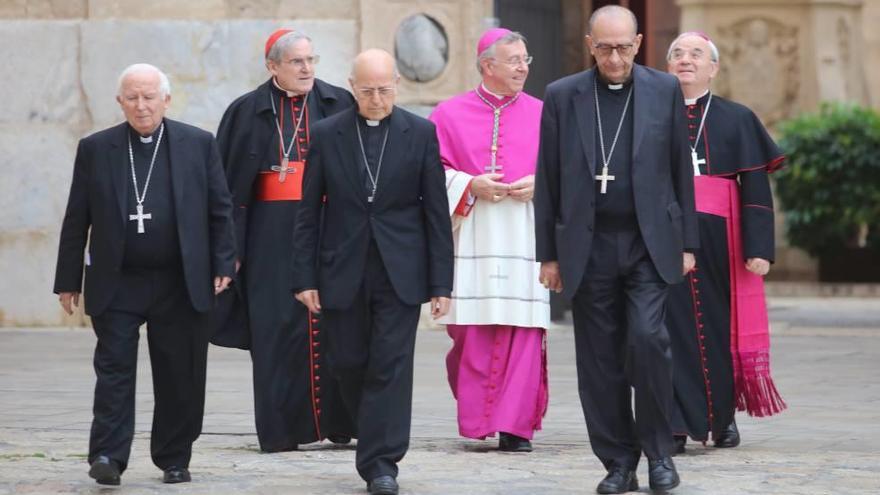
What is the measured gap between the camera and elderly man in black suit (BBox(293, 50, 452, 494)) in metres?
7.44

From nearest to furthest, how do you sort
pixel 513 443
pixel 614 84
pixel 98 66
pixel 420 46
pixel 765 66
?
pixel 614 84 < pixel 513 443 < pixel 420 46 < pixel 98 66 < pixel 765 66

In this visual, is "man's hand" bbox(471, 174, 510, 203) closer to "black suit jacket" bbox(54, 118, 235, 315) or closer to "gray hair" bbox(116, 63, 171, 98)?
"black suit jacket" bbox(54, 118, 235, 315)

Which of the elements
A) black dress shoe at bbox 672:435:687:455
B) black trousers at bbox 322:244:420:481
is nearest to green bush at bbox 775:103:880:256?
black dress shoe at bbox 672:435:687:455

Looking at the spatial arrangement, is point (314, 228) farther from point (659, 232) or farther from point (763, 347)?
point (763, 347)

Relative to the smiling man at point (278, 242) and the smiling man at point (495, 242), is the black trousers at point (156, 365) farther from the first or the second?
the smiling man at point (495, 242)

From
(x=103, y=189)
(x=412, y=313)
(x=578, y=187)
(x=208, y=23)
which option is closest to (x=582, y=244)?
(x=578, y=187)

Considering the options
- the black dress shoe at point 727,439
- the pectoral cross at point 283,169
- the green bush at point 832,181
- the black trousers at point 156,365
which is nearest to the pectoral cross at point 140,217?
the black trousers at point 156,365

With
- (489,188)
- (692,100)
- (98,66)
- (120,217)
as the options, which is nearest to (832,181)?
(98,66)

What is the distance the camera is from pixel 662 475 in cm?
718

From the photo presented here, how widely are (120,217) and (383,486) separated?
4.48 ft

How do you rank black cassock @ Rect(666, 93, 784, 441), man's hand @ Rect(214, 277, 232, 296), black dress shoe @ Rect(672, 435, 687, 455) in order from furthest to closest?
black cassock @ Rect(666, 93, 784, 441), black dress shoe @ Rect(672, 435, 687, 455), man's hand @ Rect(214, 277, 232, 296)

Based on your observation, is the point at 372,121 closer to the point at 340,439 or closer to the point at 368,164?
the point at 368,164

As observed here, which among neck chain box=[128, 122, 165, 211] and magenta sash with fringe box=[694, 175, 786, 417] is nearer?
neck chain box=[128, 122, 165, 211]

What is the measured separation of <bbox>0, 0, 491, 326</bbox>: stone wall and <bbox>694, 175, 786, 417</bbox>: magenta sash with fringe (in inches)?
211
